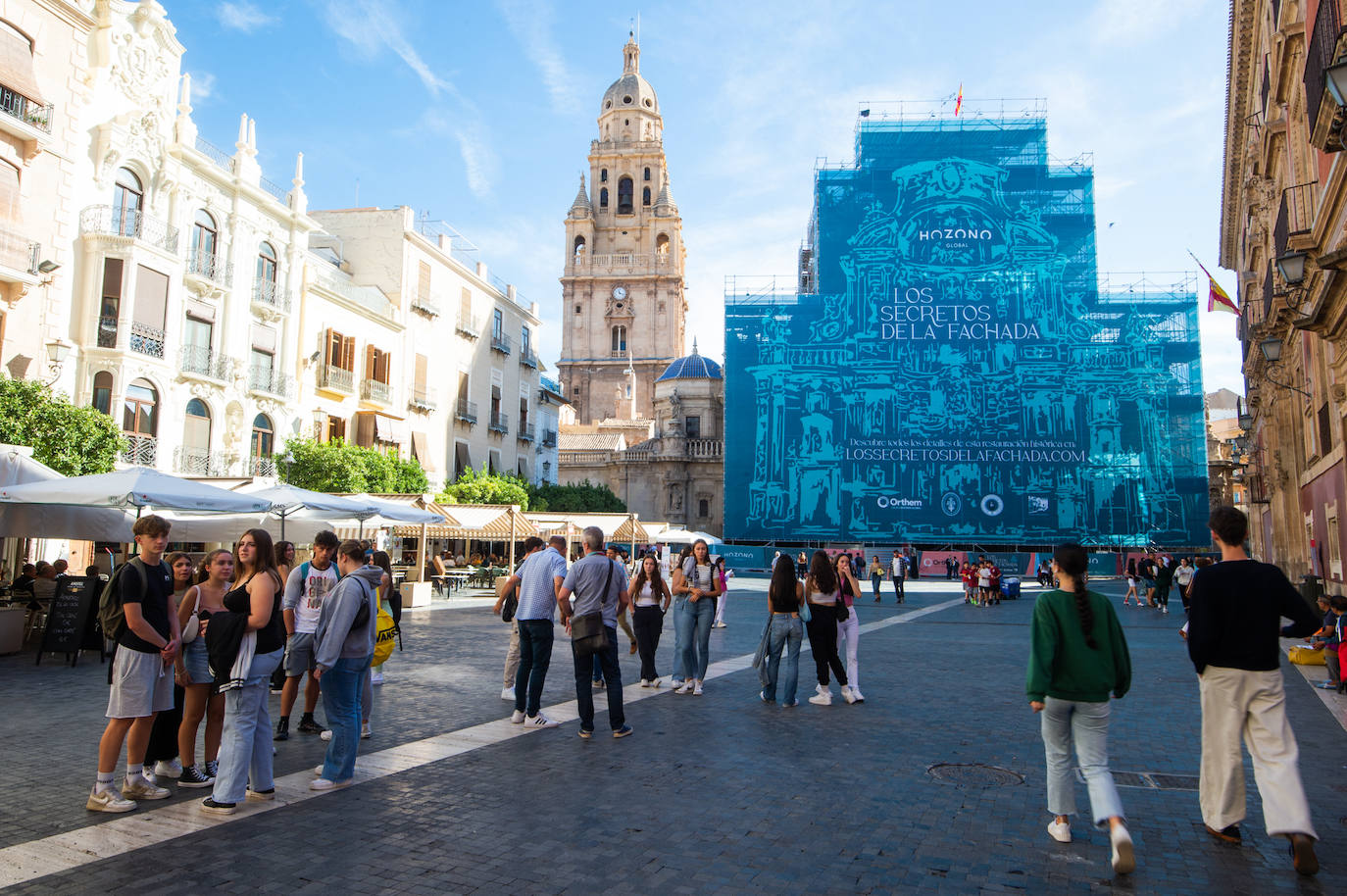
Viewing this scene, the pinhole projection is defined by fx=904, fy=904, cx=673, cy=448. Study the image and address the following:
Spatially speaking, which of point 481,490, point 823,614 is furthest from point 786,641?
point 481,490

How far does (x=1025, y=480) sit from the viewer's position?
4000 centimetres

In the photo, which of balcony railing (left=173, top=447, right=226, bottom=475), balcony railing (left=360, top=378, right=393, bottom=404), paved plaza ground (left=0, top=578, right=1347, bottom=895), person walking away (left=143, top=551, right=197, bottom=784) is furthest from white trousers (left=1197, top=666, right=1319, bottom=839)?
balcony railing (left=360, top=378, right=393, bottom=404)

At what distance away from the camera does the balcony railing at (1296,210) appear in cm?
1423

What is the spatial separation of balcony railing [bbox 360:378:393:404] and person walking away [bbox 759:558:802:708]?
77.5 feet

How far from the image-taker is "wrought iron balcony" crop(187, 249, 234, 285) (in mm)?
22828

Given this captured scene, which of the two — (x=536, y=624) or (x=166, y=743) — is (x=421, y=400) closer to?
(x=536, y=624)

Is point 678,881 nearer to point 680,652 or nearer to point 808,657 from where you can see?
point 680,652

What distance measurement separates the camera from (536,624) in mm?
7449

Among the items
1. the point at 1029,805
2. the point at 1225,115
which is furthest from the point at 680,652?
the point at 1225,115

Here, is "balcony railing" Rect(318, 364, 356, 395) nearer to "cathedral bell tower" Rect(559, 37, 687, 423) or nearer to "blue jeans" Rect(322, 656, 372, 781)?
"blue jeans" Rect(322, 656, 372, 781)

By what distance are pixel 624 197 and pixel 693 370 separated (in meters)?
22.8

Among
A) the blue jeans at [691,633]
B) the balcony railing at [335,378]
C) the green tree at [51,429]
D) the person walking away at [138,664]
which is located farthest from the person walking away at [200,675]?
the balcony railing at [335,378]

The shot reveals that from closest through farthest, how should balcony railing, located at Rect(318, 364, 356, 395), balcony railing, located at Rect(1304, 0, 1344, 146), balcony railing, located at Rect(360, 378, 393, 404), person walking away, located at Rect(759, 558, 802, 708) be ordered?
person walking away, located at Rect(759, 558, 802, 708), balcony railing, located at Rect(1304, 0, 1344, 146), balcony railing, located at Rect(318, 364, 356, 395), balcony railing, located at Rect(360, 378, 393, 404)

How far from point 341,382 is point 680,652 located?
21917 mm
